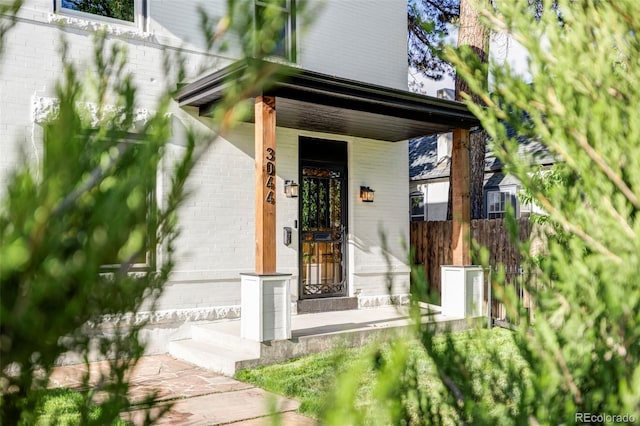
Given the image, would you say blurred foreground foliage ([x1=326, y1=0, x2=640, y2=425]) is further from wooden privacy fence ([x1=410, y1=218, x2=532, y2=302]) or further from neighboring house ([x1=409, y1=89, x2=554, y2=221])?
neighboring house ([x1=409, y1=89, x2=554, y2=221])

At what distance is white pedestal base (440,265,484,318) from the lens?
8609 millimetres

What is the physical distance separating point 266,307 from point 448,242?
5.10m

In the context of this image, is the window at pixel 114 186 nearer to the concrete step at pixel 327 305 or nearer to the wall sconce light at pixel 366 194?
the concrete step at pixel 327 305

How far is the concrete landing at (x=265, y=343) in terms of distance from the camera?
6371 millimetres

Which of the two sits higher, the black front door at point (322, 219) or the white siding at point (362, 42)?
the white siding at point (362, 42)

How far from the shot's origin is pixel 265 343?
21.2ft

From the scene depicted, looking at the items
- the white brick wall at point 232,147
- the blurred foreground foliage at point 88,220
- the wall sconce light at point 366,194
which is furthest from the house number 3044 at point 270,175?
the blurred foreground foliage at point 88,220

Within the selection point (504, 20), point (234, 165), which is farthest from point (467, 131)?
point (504, 20)

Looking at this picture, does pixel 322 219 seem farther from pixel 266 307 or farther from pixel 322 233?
pixel 266 307

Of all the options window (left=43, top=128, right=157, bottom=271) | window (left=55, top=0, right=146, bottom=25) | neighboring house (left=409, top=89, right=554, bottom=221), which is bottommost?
window (left=43, top=128, right=157, bottom=271)

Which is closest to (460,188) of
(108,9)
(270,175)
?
(270,175)

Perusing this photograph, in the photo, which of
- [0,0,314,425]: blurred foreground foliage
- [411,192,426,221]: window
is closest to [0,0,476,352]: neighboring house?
[0,0,314,425]: blurred foreground foliage

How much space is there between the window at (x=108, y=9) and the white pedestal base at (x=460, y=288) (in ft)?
19.2

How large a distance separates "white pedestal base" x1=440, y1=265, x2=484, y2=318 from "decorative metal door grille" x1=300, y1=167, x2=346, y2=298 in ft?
5.62
